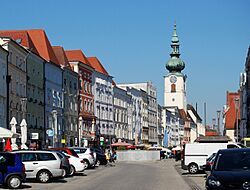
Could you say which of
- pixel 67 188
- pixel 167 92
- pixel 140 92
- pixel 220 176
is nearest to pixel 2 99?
pixel 67 188

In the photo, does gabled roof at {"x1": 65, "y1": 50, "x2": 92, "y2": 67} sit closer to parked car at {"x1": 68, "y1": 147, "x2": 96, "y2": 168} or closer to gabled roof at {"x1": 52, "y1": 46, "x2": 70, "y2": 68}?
gabled roof at {"x1": 52, "y1": 46, "x2": 70, "y2": 68}

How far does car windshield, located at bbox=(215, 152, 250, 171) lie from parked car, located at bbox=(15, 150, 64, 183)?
13.6m

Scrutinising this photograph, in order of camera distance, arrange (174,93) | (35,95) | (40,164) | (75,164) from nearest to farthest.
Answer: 1. (40,164)
2. (75,164)
3. (35,95)
4. (174,93)

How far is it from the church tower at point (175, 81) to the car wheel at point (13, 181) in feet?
499

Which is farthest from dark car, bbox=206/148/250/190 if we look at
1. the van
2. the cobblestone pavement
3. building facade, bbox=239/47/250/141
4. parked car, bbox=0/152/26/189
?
building facade, bbox=239/47/250/141

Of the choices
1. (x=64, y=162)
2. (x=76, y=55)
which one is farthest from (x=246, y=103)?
(x=64, y=162)

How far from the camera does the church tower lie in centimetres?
17912

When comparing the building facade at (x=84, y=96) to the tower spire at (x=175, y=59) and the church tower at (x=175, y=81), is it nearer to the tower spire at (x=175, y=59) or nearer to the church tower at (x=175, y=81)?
the tower spire at (x=175, y=59)

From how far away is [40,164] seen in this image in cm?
3034

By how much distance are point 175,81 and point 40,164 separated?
512 feet

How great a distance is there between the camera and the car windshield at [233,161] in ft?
58.2

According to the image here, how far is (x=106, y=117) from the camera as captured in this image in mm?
110562

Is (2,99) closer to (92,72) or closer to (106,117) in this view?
(92,72)

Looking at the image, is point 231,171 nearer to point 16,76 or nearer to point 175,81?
point 16,76
